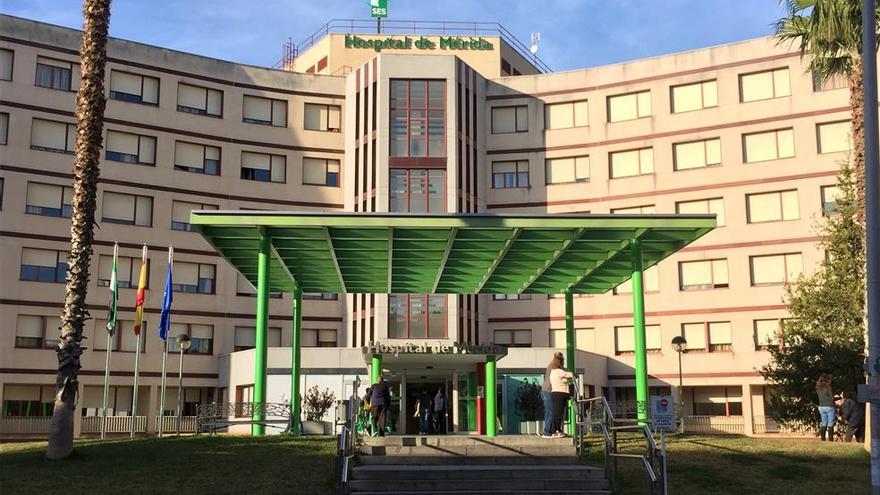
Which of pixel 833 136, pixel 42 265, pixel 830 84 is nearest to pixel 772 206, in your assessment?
pixel 833 136

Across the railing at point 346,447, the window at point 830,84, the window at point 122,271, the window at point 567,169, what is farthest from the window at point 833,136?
the railing at point 346,447

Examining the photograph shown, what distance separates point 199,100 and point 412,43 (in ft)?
49.8

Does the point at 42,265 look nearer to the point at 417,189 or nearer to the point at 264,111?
the point at 264,111

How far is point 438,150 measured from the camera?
49.5 meters

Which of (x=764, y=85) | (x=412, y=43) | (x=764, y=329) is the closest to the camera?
(x=764, y=329)

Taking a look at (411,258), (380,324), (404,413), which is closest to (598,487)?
(411,258)

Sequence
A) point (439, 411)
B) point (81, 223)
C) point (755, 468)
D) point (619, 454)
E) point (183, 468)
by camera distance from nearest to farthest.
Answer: point (619, 454)
point (183, 468)
point (755, 468)
point (81, 223)
point (439, 411)

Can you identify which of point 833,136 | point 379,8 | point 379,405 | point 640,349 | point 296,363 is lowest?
point 379,405

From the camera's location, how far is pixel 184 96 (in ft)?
166

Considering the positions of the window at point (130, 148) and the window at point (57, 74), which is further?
the window at point (130, 148)

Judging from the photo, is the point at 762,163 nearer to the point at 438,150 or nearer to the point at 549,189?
the point at 549,189

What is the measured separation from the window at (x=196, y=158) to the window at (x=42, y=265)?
7306mm

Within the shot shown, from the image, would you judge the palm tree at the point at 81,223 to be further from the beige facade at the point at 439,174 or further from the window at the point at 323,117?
the window at the point at 323,117

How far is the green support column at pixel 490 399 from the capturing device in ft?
77.1
